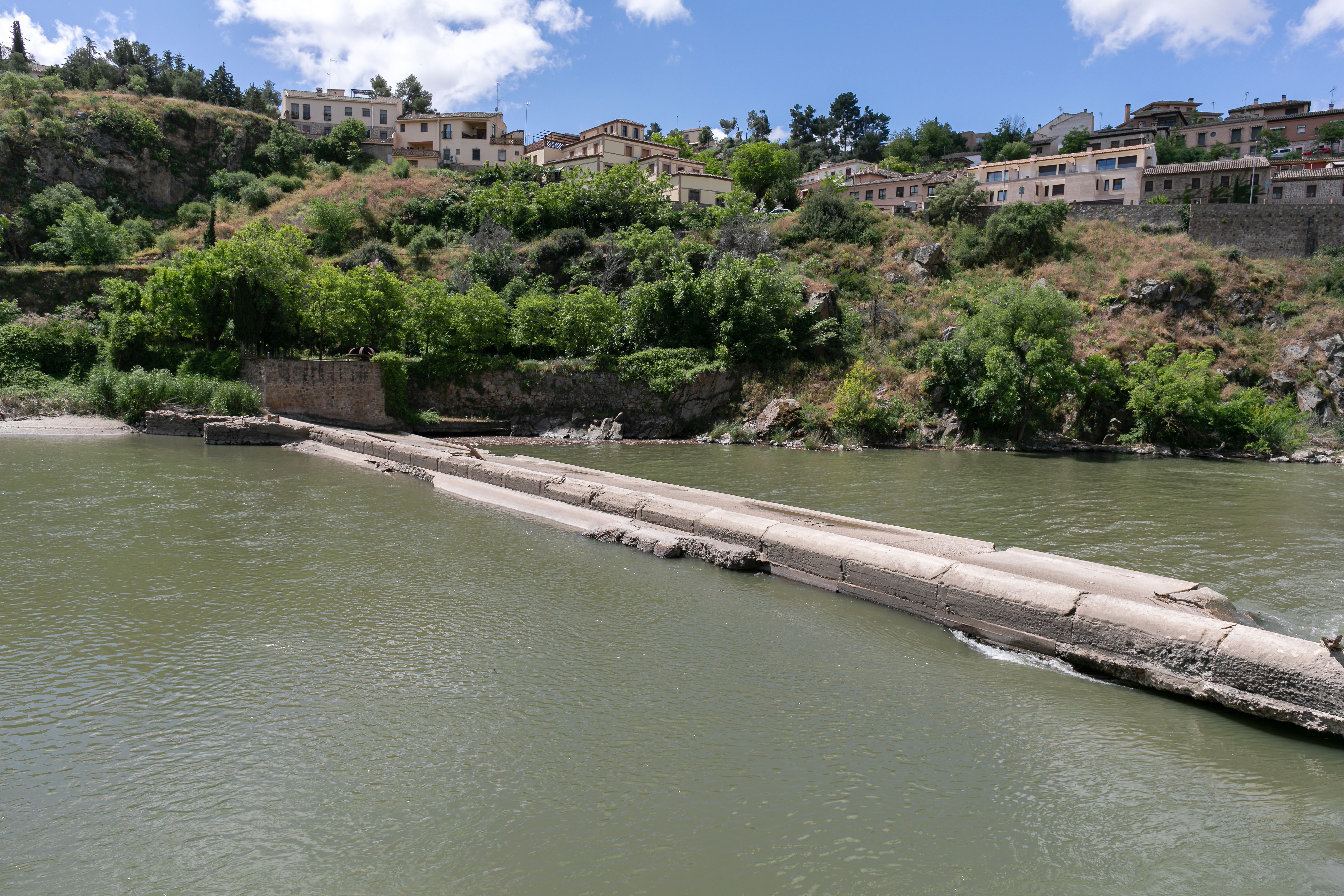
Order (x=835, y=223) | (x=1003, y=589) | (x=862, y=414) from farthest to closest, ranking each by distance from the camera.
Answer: (x=835, y=223)
(x=862, y=414)
(x=1003, y=589)

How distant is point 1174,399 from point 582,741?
116 ft

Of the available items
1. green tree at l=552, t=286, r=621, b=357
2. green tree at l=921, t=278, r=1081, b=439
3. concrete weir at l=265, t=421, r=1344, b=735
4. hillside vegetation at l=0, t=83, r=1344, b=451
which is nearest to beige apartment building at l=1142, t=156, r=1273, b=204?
hillside vegetation at l=0, t=83, r=1344, b=451

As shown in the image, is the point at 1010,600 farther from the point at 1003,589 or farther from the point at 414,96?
the point at 414,96

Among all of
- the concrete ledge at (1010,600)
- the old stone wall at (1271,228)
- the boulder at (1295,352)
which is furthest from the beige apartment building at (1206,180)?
the concrete ledge at (1010,600)

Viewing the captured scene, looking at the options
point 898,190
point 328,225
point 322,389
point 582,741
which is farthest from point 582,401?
point 898,190

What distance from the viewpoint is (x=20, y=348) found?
33094 mm

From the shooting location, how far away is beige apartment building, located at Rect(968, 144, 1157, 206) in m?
55.1

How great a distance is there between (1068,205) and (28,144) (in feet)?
247

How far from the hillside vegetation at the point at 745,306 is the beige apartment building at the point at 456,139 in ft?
63.4

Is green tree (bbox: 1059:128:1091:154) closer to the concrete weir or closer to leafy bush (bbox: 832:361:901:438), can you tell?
leafy bush (bbox: 832:361:901:438)

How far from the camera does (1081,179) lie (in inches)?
2213

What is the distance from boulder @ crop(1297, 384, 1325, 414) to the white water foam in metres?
36.3

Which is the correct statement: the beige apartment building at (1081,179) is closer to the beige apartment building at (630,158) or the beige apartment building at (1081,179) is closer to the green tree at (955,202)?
the green tree at (955,202)

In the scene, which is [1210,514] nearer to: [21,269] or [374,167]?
[21,269]
